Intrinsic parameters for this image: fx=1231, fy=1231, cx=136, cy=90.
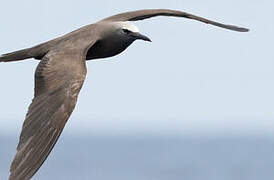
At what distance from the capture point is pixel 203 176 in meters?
90.2

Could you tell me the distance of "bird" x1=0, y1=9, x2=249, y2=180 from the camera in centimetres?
1614

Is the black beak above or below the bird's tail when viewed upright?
above

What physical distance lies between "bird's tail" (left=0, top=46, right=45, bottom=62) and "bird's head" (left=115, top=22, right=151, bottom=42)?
129 centimetres

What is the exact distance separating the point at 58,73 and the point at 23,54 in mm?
1808

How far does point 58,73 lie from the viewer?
17.5 meters

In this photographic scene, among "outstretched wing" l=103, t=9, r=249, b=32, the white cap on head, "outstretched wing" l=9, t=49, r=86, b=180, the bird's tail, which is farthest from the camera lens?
"outstretched wing" l=103, t=9, r=249, b=32

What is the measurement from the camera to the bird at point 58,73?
1614 cm

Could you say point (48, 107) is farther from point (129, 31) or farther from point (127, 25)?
point (127, 25)

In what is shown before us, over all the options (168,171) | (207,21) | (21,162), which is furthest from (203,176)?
(21,162)

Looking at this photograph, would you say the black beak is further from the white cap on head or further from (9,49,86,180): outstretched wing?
(9,49,86,180): outstretched wing

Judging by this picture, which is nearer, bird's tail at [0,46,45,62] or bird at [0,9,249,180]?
bird at [0,9,249,180]

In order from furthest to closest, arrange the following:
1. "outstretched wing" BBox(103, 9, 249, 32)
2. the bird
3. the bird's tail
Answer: "outstretched wing" BBox(103, 9, 249, 32) → the bird's tail → the bird

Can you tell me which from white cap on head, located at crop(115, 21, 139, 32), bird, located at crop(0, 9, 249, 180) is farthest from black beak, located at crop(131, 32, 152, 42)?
white cap on head, located at crop(115, 21, 139, 32)

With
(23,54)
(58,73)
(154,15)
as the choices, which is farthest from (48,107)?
(154,15)
